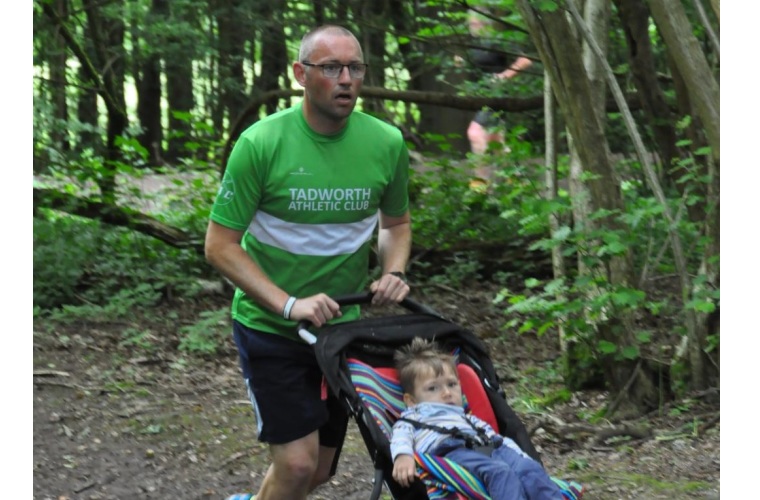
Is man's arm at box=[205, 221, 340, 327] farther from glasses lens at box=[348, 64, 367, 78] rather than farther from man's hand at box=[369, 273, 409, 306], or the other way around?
glasses lens at box=[348, 64, 367, 78]

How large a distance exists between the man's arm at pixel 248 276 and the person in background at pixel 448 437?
1.31ft

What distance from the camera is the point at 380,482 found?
391 centimetres

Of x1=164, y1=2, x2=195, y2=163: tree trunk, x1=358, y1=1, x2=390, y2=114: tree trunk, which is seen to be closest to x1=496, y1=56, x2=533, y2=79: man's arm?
x1=358, y1=1, x2=390, y2=114: tree trunk

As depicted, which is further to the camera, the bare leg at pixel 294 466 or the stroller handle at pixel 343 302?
the bare leg at pixel 294 466

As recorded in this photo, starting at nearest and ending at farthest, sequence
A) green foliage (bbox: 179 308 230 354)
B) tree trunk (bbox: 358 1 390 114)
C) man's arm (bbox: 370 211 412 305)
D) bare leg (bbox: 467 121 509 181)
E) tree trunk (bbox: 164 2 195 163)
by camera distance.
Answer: man's arm (bbox: 370 211 412 305)
green foliage (bbox: 179 308 230 354)
bare leg (bbox: 467 121 509 181)
tree trunk (bbox: 358 1 390 114)
tree trunk (bbox: 164 2 195 163)

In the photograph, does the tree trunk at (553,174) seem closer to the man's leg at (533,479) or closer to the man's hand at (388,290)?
the man's hand at (388,290)

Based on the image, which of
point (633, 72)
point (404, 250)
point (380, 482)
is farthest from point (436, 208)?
point (380, 482)

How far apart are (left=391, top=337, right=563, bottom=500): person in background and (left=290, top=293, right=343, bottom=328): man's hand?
33cm

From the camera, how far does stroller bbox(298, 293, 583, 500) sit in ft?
12.8

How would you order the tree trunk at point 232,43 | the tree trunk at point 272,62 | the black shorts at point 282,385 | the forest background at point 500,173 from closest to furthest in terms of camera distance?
the black shorts at point 282,385, the forest background at point 500,173, the tree trunk at point 232,43, the tree trunk at point 272,62

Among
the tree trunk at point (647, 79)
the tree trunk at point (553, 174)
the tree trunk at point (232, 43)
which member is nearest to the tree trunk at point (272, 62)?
the tree trunk at point (232, 43)

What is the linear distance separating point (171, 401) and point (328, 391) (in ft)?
12.5

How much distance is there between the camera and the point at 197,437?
732 centimetres

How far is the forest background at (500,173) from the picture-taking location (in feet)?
22.1
